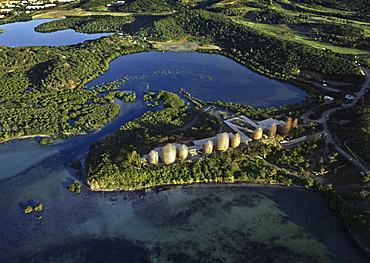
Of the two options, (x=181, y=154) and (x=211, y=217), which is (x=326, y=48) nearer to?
(x=181, y=154)

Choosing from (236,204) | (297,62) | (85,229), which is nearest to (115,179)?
(85,229)

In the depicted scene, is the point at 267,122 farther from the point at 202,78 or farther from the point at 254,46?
the point at 254,46

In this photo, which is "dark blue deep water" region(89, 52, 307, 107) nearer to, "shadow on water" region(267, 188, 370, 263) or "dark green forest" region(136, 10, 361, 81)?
"dark green forest" region(136, 10, 361, 81)

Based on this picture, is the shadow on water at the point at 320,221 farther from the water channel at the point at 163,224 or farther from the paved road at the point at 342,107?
the paved road at the point at 342,107

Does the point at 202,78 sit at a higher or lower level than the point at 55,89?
lower

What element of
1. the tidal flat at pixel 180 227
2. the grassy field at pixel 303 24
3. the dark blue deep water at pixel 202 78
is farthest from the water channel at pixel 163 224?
the grassy field at pixel 303 24

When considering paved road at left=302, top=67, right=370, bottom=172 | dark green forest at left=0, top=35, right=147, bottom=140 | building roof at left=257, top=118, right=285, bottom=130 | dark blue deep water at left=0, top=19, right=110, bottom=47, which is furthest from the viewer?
dark blue deep water at left=0, top=19, right=110, bottom=47

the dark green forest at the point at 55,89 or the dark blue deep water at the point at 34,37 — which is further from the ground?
the dark blue deep water at the point at 34,37

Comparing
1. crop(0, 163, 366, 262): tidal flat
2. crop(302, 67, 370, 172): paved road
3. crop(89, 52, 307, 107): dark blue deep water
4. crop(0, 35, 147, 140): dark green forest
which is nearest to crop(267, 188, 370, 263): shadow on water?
crop(0, 163, 366, 262): tidal flat

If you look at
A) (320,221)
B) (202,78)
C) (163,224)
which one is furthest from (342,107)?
(163,224)
